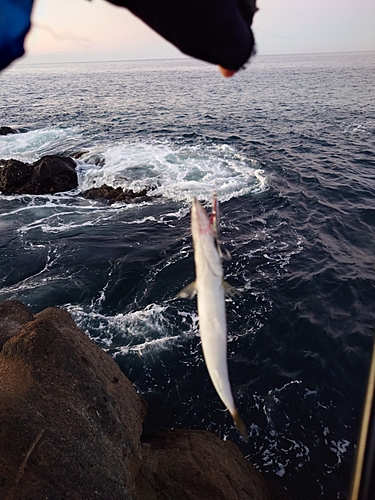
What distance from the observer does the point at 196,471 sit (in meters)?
4.78

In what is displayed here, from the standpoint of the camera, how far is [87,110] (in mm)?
40094

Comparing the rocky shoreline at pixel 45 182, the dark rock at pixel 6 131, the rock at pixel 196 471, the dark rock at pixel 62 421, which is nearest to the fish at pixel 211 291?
the dark rock at pixel 62 421

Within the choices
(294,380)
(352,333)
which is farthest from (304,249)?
(294,380)

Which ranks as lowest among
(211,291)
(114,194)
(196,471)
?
(196,471)

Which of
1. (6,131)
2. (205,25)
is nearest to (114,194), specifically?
(205,25)

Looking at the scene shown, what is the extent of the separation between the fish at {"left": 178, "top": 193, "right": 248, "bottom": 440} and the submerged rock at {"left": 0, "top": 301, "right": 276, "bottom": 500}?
11.1ft

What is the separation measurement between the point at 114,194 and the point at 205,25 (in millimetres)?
16144

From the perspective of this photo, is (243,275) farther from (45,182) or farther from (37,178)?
(37,178)

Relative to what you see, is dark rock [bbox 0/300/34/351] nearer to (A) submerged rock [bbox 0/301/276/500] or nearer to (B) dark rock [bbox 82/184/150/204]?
(A) submerged rock [bbox 0/301/276/500]

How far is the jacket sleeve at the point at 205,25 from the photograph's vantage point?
1.38 m

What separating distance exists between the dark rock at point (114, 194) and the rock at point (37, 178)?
1452 mm

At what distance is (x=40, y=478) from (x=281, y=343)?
20.7ft

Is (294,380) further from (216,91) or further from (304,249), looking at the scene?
(216,91)

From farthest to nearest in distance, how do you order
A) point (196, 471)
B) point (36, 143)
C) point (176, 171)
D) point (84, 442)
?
point (36, 143) < point (176, 171) < point (196, 471) < point (84, 442)
